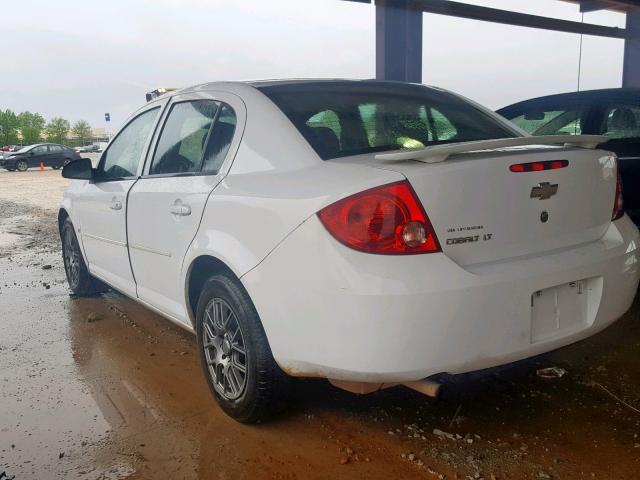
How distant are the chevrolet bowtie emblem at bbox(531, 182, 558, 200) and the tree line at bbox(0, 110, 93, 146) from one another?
5413 cm

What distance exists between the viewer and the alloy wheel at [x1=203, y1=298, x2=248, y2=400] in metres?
2.61

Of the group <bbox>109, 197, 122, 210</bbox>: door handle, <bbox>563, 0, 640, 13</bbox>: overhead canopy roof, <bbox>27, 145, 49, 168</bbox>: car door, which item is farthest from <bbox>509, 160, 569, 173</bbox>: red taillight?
<bbox>27, 145, 49, 168</bbox>: car door

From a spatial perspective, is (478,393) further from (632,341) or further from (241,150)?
(241,150)

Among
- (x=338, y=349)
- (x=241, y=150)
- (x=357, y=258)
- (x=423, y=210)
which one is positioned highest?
(x=241, y=150)

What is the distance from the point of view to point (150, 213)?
321 centimetres

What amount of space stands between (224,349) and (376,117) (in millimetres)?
1330

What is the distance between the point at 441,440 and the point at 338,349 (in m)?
0.74

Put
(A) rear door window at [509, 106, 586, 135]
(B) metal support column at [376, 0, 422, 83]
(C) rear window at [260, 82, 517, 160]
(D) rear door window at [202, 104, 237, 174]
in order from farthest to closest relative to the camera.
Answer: (B) metal support column at [376, 0, 422, 83] → (A) rear door window at [509, 106, 586, 135] → (D) rear door window at [202, 104, 237, 174] → (C) rear window at [260, 82, 517, 160]

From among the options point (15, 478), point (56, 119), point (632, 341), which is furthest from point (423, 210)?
point (56, 119)

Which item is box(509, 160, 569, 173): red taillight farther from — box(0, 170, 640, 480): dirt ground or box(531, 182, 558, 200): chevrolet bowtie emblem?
box(0, 170, 640, 480): dirt ground

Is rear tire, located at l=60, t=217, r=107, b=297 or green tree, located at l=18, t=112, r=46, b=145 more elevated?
green tree, located at l=18, t=112, r=46, b=145

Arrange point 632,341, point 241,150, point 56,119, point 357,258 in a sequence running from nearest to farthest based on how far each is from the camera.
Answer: point 357,258, point 241,150, point 632,341, point 56,119

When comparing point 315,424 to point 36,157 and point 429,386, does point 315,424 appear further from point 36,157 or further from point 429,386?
point 36,157

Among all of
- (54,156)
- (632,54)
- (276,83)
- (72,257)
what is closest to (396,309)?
(276,83)
